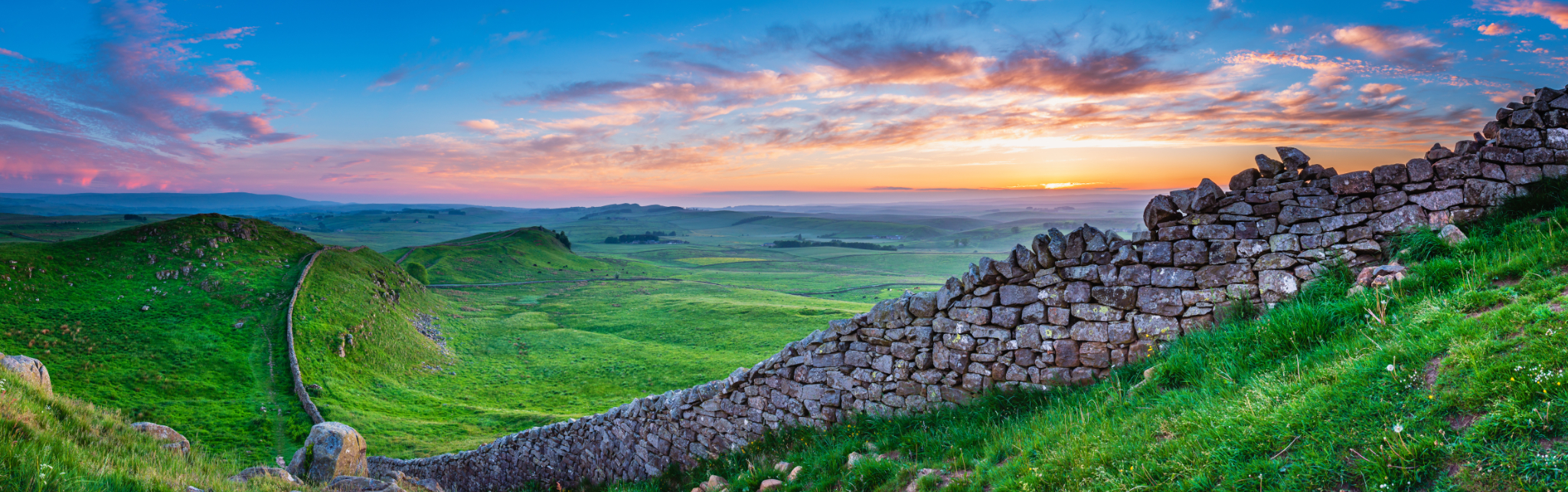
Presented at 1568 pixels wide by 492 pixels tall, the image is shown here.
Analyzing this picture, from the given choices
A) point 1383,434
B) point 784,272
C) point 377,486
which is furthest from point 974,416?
point 784,272

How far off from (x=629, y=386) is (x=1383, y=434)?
29712 mm

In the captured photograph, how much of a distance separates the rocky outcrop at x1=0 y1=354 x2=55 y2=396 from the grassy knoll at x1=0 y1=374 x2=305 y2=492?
0.54m

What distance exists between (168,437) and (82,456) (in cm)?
352

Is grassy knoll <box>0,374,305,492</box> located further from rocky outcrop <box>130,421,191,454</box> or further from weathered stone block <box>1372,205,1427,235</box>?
weathered stone block <box>1372,205,1427,235</box>

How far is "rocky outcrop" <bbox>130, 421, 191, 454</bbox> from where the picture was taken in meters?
7.38

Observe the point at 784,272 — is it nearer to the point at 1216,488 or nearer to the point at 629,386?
the point at 629,386

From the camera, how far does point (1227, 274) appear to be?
23.0 ft

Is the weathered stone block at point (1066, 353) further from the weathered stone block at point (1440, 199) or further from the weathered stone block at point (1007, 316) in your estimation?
the weathered stone block at point (1440, 199)

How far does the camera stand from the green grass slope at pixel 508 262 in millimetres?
76500

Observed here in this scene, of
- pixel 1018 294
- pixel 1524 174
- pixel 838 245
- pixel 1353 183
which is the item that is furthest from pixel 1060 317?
pixel 838 245

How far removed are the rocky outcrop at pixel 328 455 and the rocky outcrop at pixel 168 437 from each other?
1591mm

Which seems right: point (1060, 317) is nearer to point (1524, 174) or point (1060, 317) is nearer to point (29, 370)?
point (1524, 174)

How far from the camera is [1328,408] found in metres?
4.06

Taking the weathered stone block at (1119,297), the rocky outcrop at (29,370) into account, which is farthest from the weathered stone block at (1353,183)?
the rocky outcrop at (29,370)
